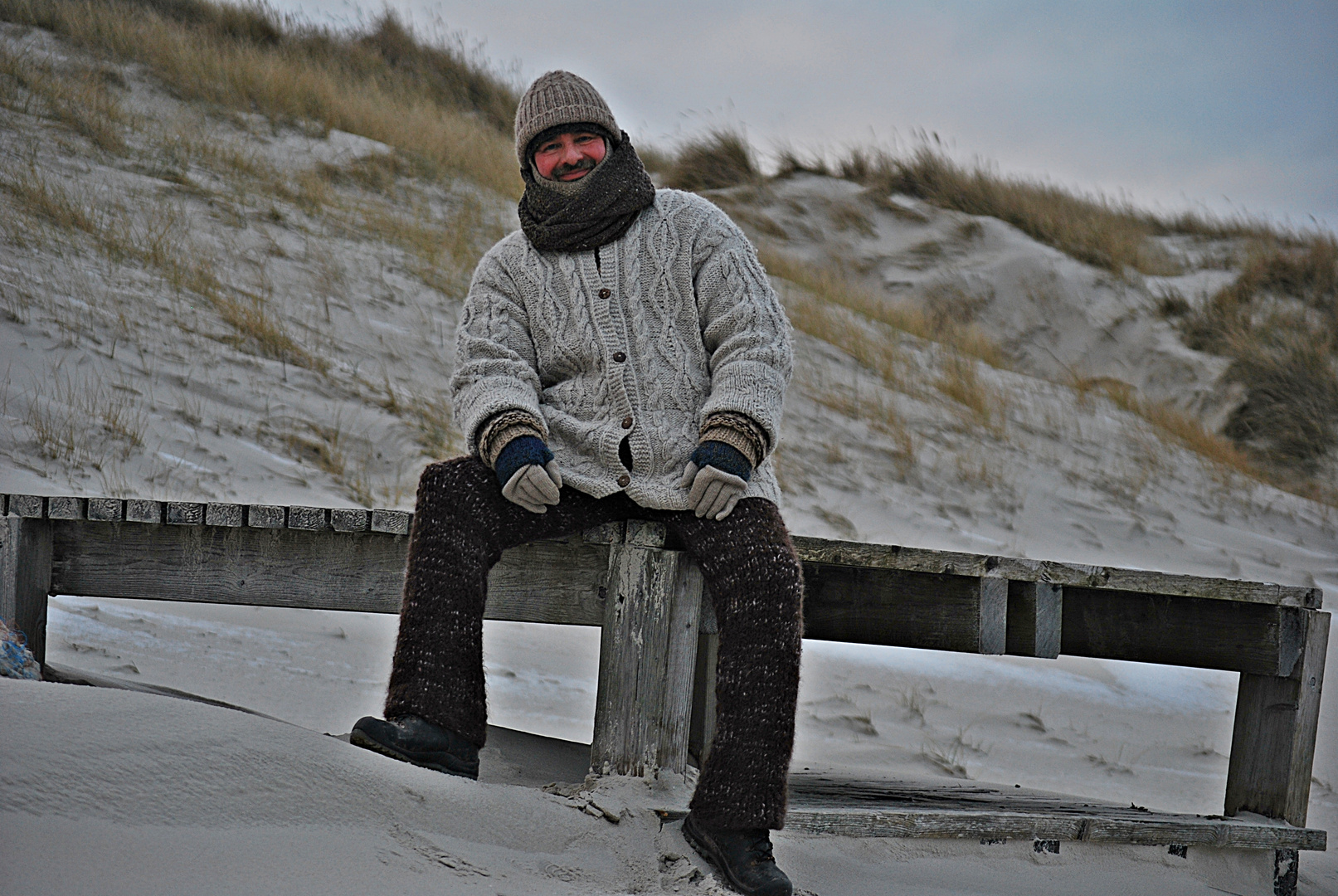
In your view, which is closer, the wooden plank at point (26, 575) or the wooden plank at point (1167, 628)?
the wooden plank at point (26, 575)

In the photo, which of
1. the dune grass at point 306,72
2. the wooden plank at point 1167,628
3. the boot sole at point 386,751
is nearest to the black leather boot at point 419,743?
the boot sole at point 386,751

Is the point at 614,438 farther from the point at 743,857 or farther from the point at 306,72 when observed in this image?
the point at 306,72

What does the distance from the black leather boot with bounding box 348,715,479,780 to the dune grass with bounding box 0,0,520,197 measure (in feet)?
30.5

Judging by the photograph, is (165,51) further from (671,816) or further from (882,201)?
(671,816)

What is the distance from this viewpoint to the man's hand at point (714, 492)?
252 cm

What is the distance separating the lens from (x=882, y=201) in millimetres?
15508

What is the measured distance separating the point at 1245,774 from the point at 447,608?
2.42m

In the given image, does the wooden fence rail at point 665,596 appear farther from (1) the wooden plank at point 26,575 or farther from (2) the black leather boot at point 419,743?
(2) the black leather boot at point 419,743

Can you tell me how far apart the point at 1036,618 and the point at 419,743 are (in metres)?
1.66

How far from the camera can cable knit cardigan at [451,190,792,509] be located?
2664 mm

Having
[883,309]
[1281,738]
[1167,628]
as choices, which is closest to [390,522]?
[1167,628]

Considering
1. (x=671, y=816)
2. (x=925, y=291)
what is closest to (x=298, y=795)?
(x=671, y=816)

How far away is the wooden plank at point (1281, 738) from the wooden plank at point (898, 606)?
898mm

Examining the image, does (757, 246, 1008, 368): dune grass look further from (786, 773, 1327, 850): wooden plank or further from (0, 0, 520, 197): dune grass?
(786, 773, 1327, 850): wooden plank
